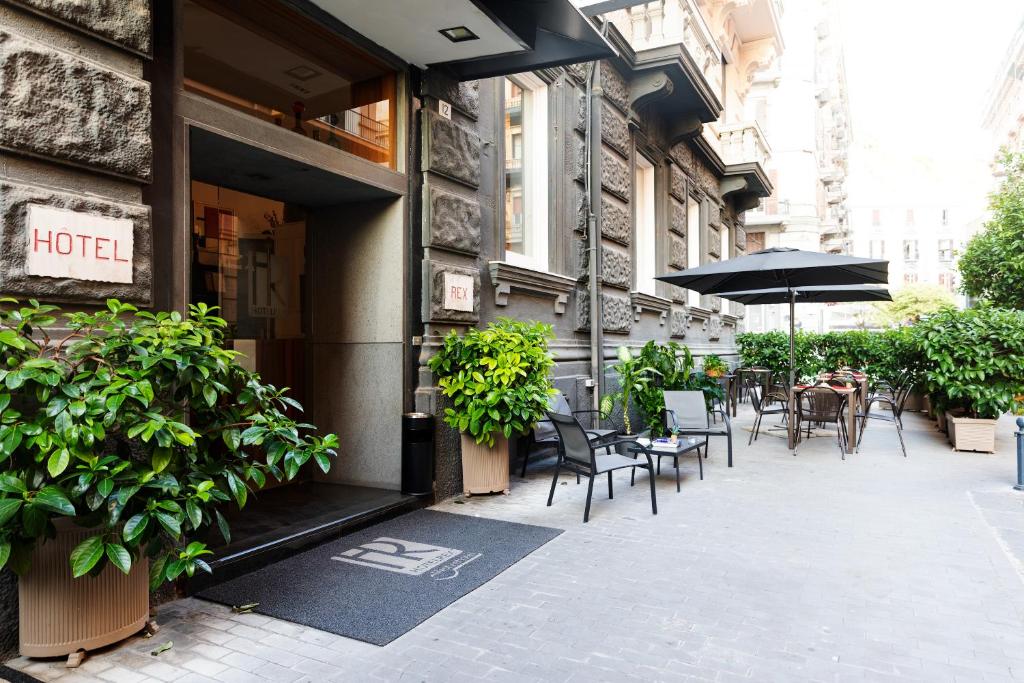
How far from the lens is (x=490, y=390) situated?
626 centimetres

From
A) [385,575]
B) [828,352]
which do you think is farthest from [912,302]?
[385,575]

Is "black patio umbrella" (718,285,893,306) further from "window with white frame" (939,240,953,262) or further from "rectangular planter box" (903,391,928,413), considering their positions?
"window with white frame" (939,240,953,262)

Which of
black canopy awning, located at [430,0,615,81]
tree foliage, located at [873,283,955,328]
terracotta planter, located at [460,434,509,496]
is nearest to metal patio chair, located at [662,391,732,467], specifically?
terracotta planter, located at [460,434,509,496]

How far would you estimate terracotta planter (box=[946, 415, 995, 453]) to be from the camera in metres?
9.48

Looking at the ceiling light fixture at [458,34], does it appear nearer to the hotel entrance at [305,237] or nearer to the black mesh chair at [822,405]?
the hotel entrance at [305,237]

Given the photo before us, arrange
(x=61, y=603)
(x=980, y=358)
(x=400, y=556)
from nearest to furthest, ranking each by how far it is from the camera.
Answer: (x=61, y=603)
(x=400, y=556)
(x=980, y=358)

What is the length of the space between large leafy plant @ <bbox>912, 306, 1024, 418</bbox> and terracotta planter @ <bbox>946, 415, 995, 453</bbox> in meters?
0.15

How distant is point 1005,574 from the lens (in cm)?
450

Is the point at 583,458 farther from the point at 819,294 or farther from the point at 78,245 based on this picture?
the point at 819,294

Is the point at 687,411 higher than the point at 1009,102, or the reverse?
the point at 1009,102

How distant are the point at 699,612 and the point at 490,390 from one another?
2.93m

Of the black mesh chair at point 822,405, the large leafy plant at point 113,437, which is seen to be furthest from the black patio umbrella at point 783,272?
the large leafy plant at point 113,437

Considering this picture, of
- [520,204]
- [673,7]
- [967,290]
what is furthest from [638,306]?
[967,290]

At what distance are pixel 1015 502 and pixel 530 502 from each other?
4.61 metres
